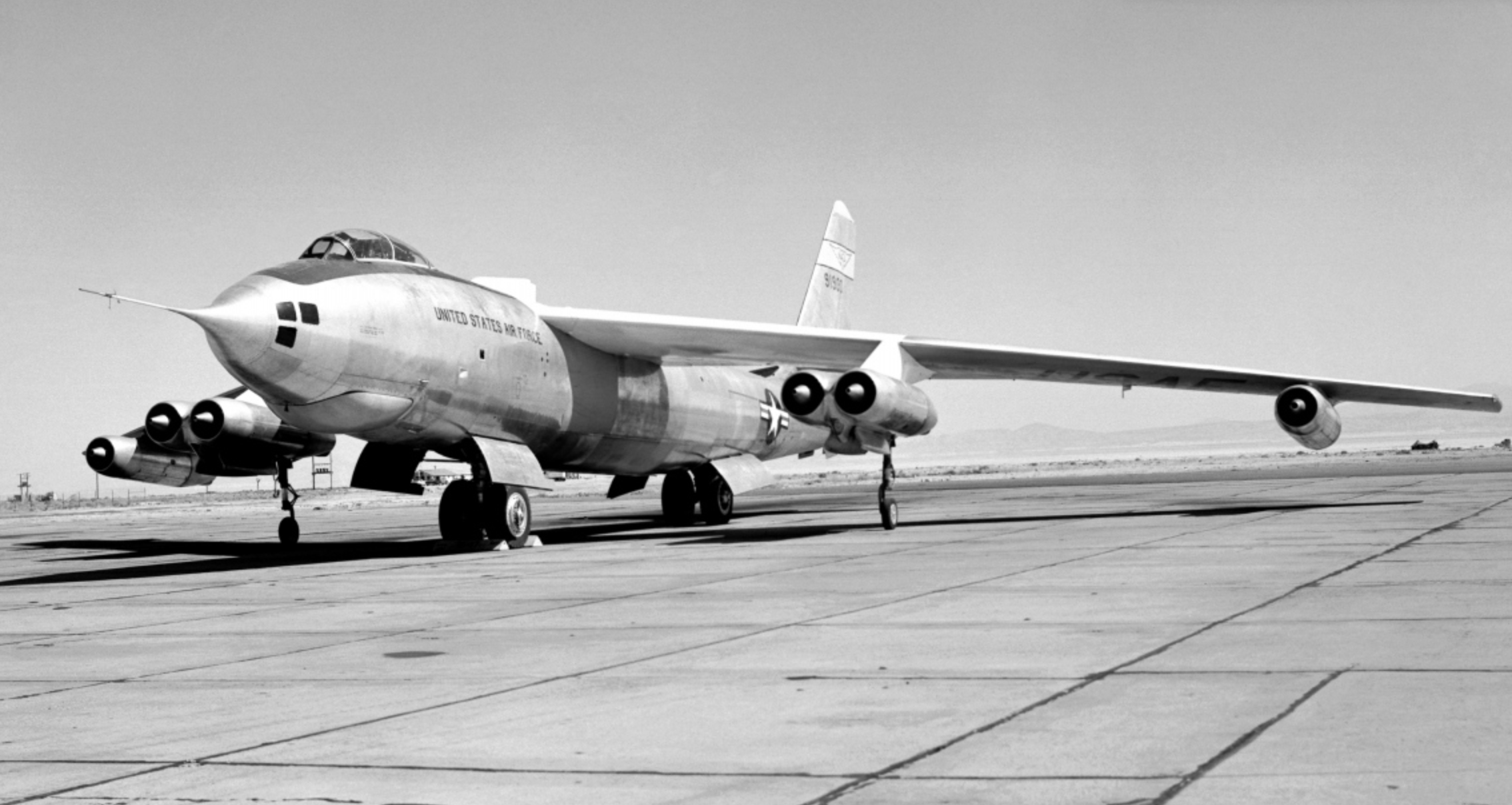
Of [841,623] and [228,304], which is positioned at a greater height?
[228,304]

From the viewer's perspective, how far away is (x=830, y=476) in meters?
87.8

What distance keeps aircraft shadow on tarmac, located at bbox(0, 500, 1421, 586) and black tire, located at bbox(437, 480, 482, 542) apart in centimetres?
27

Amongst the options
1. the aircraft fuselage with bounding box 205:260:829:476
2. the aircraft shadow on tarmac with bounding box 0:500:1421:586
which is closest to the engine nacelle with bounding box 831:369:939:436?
the aircraft shadow on tarmac with bounding box 0:500:1421:586

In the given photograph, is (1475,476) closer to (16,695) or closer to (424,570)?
(424,570)

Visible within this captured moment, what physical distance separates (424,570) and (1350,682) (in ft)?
36.7

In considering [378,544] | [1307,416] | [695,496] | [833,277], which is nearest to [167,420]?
[378,544]

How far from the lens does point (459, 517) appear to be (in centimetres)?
2016

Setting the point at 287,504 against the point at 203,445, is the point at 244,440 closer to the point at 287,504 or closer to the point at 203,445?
the point at 203,445

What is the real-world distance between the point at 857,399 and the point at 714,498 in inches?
264

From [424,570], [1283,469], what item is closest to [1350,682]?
[424,570]

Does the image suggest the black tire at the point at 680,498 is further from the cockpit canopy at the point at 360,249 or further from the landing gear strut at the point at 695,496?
the cockpit canopy at the point at 360,249

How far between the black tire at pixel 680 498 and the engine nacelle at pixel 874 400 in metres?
6.24

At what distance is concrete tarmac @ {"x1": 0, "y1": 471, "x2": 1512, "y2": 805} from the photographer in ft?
16.5

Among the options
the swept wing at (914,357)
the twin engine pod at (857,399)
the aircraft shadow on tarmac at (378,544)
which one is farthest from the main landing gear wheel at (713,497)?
the twin engine pod at (857,399)
